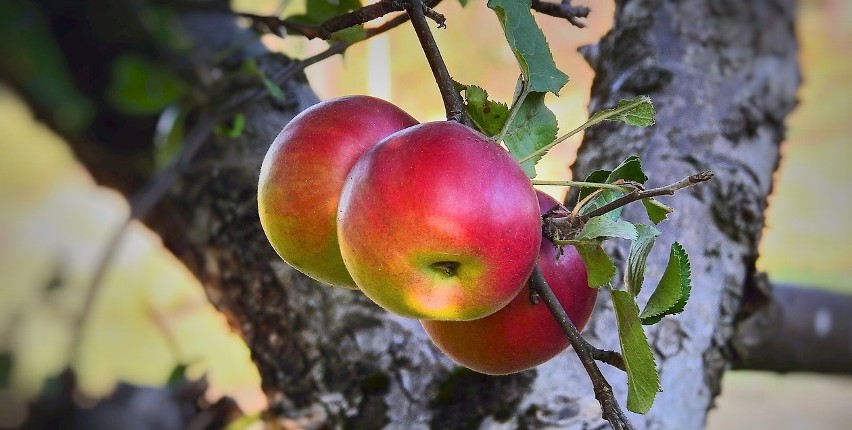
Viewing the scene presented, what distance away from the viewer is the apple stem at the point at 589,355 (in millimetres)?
331

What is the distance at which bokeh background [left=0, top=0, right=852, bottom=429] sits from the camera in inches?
42.1

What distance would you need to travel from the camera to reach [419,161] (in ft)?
0.97

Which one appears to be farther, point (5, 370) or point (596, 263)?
point (5, 370)

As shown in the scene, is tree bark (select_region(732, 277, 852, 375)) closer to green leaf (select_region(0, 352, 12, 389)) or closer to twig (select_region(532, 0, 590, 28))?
twig (select_region(532, 0, 590, 28))

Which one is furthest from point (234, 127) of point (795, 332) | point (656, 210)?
point (795, 332)

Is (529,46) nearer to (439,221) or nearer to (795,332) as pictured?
(439,221)

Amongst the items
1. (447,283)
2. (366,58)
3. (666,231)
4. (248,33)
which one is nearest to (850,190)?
(366,58)

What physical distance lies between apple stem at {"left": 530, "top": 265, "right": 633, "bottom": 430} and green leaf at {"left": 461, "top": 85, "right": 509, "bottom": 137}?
7cm

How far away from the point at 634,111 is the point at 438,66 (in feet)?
0.33

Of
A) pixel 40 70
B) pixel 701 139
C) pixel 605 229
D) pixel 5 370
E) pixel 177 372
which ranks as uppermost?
pixel 605 229

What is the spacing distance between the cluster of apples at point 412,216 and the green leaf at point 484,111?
34 millimetres

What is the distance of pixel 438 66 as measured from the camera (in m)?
0.34

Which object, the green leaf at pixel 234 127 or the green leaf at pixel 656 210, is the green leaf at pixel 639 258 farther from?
the green leaf at pixel 234 127

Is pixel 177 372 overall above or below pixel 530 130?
below
